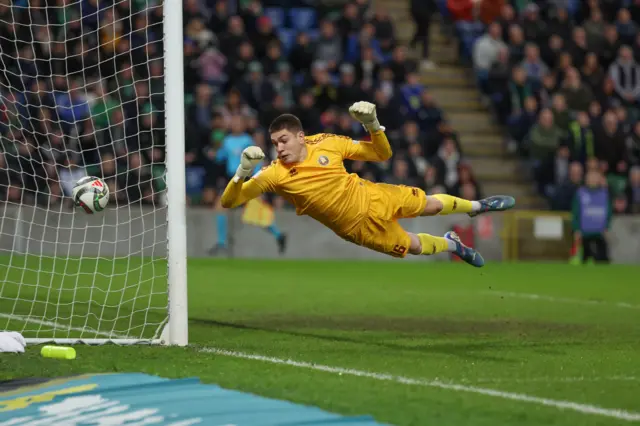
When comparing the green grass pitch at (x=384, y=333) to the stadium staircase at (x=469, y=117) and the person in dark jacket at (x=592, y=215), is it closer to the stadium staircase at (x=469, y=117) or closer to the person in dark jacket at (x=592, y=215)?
the person in dark jacket at (x=592, y=215)

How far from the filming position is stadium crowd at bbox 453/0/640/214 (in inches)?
836

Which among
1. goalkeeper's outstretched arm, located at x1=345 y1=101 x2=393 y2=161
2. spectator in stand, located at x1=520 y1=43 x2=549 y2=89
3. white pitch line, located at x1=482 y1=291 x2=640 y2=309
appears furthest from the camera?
spectator in stand, located at x1=520 y1=43 x2=549 y2=89

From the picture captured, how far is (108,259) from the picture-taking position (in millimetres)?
16516

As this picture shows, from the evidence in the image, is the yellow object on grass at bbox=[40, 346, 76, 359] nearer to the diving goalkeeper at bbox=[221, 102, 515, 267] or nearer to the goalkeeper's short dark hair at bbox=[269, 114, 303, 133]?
the diving goalkeeper at bbox=[221, 102, 515, 267]

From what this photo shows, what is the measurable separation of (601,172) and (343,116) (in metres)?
4.78

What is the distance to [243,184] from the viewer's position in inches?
343

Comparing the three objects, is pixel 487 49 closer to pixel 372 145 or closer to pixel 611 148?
pixel 611 148

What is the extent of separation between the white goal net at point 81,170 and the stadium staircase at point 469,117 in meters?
7.04

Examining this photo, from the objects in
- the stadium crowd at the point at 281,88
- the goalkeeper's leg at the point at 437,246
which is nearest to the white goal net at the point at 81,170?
the stadium crowd at the point at 281,88

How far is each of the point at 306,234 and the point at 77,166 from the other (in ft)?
22.5

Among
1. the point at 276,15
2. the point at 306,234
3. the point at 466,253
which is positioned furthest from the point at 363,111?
the point at 276,15

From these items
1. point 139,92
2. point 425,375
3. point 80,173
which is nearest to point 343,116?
point 139,92

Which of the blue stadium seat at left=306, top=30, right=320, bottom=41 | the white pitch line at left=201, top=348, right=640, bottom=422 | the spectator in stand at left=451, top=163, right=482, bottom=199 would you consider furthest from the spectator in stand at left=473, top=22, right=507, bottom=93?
the white pitch line at left=201, top=348, right=640, bottom=422

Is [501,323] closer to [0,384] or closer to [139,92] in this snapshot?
[0,384]
